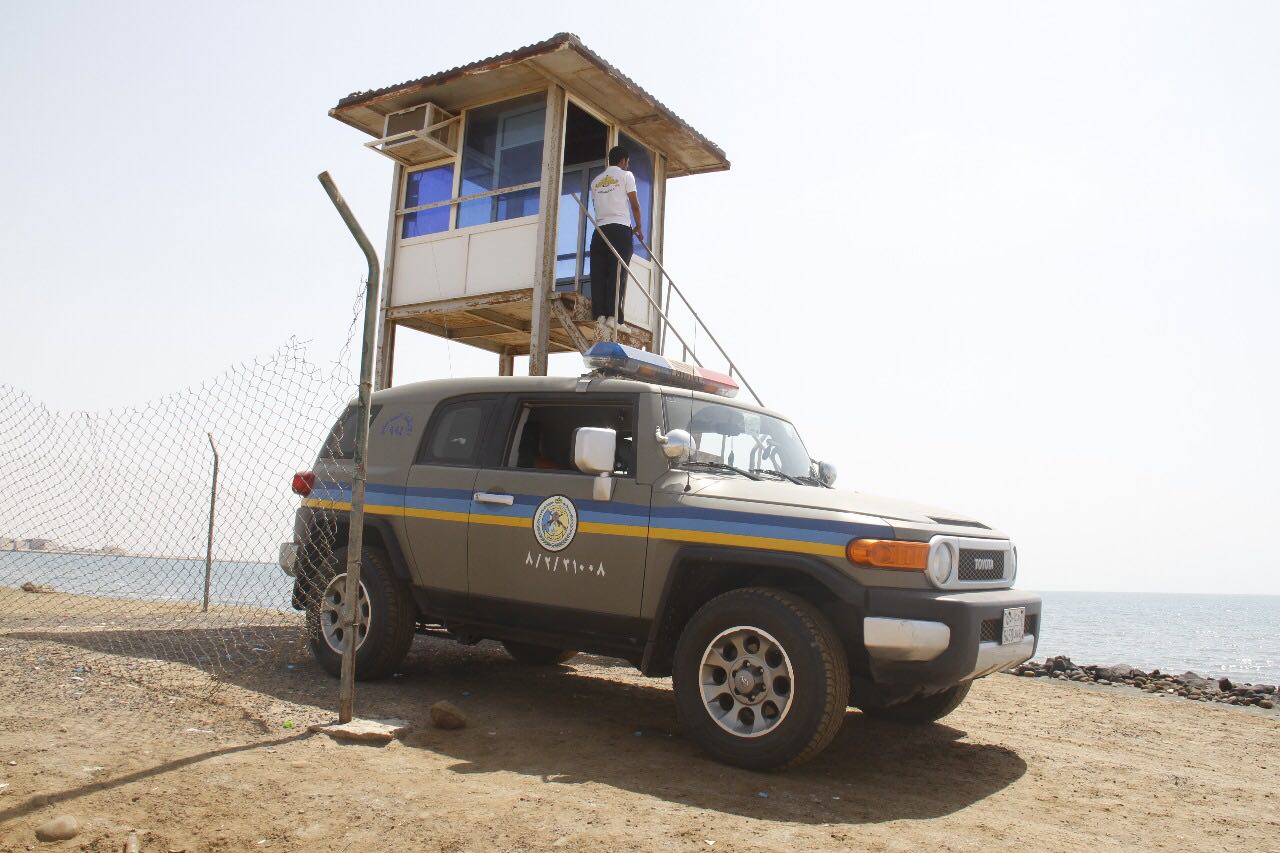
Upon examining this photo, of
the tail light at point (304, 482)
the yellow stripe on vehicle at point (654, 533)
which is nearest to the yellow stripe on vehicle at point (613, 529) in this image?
the yellow stripe on vehicle at point (654, 533)

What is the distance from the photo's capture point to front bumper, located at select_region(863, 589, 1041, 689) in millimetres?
4719

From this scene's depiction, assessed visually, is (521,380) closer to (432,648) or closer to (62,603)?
(432,648)

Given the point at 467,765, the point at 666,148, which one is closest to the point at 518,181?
the point at 666,148

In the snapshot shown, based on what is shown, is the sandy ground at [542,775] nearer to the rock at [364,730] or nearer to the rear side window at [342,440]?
the rock at [364,730]

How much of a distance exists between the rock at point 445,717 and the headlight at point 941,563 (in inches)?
109

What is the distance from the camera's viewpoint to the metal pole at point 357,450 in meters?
5.36

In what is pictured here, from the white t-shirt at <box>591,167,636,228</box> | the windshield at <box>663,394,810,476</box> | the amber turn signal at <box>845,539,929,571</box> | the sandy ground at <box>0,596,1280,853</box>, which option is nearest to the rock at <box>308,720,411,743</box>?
the sandy ground at <box>0,596,1280,853</box>

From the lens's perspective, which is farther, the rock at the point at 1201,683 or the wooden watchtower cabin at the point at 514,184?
the wooden watchtower cabin at the point at 514,184

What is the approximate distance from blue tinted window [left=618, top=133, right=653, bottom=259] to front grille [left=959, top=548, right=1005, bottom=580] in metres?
8.22

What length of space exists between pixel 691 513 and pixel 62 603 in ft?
33.2

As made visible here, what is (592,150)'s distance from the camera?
1257 cm

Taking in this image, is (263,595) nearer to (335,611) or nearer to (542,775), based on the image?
(335,611)

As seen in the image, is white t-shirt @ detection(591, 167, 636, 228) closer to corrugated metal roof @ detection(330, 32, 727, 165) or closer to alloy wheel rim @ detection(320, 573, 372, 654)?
corrugated metal roof @ detection(330, 32, 727, 165)

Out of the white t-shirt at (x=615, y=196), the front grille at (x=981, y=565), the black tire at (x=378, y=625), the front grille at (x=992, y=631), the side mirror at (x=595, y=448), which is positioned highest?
the white t-shirt at (x=615, y=196)
